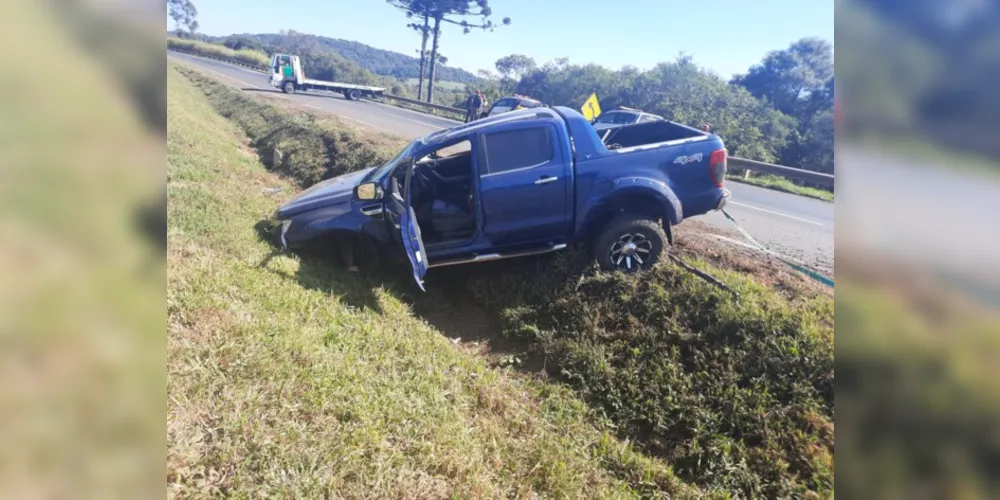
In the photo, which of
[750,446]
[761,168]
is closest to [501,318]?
[750,446]

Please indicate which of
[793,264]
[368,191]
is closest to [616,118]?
[793,264]

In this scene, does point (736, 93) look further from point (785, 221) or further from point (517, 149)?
point (517, 149)

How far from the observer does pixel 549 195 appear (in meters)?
4.74

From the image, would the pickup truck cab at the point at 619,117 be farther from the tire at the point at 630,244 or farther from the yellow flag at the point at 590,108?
the tire at the point at 630,244

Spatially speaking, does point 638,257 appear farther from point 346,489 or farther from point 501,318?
point 346,489

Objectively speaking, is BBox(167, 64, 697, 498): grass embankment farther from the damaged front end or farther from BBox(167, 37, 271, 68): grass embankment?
BBox(167, 37, 271, 68): grass embankment

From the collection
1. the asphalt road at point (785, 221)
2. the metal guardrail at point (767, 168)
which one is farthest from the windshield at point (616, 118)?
the metal guardrail at point (767, 168)

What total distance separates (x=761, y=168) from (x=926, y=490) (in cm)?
914

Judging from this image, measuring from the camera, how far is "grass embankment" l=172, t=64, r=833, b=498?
293 cm

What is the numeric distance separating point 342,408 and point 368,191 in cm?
278

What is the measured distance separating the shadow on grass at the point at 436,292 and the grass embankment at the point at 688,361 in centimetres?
5

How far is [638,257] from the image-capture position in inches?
186

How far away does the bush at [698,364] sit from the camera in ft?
9.61

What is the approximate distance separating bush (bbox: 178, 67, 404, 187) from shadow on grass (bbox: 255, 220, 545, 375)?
149 inches
